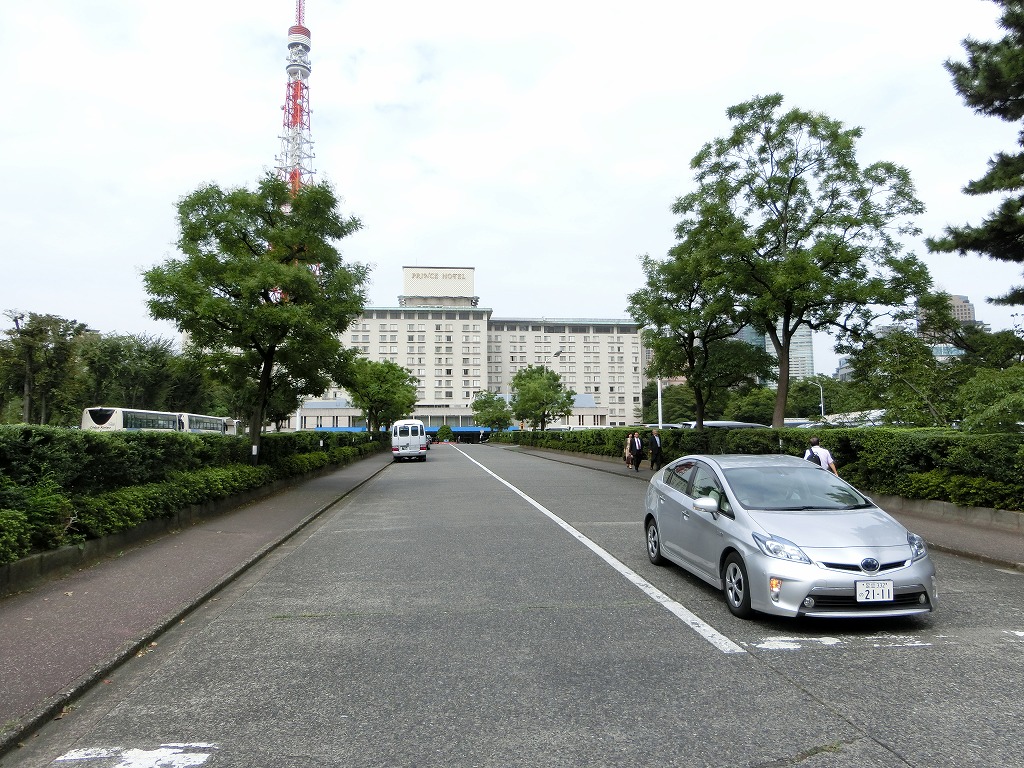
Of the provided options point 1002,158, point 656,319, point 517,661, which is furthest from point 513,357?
point 517,661

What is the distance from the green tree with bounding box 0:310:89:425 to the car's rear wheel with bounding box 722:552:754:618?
4034 centimetres

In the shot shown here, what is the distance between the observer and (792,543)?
5582mm

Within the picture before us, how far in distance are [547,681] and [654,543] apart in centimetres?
418

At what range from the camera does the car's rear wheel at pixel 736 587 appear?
5777mm

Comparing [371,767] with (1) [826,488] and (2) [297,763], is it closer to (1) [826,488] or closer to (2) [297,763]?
(2) [297,763]

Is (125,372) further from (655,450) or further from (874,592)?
(874,592)

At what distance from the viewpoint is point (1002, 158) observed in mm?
14305

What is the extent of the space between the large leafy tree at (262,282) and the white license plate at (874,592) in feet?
42.8

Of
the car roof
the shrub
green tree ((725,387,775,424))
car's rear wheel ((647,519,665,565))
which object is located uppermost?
green tree ((725,387,775,424))

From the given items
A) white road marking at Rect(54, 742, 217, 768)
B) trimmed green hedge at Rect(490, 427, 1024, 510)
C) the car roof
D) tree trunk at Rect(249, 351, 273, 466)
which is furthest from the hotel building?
white road marking at Rect(54, 742, 217, 768)

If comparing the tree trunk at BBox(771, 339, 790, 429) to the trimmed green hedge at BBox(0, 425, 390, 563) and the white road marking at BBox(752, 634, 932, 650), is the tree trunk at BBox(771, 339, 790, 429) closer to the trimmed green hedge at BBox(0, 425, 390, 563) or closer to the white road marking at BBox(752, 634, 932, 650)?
the trimmed green hedge at BBox(0, 425, 390, 563)

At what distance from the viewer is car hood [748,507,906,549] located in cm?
558

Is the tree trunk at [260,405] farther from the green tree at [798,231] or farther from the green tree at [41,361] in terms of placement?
the green tree at [41,361]

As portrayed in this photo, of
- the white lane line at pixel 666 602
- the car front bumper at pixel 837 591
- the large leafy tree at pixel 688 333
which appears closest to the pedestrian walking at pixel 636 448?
the large leafy tree at pixel 688 333
